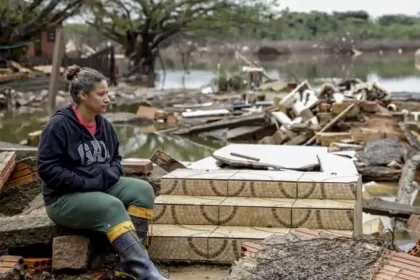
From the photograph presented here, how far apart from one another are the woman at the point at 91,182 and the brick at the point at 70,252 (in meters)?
0.10

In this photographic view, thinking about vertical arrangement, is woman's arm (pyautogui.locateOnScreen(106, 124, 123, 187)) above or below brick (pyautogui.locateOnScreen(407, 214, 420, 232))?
above

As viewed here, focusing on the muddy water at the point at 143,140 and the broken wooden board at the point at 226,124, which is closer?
the muddy water at the point at 143,140

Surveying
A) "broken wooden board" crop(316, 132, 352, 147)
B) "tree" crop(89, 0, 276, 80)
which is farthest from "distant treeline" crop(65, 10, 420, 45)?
"broken wooden board" crop(316, 132, 352, 147)

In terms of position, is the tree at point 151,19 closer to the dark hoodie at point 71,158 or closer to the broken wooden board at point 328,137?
the broken wooden board at point 328,137

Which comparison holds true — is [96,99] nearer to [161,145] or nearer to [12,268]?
[12,268]

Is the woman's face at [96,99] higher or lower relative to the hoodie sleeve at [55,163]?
higher

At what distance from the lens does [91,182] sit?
13.1 feet

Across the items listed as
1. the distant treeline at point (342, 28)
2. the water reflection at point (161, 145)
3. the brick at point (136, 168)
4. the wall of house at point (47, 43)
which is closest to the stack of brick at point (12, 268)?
the brick at point (136, 168)

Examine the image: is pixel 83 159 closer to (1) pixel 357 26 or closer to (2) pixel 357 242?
(2) pixel 357 242

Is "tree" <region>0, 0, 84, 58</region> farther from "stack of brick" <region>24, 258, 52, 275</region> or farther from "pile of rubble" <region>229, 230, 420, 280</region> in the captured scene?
"pile of rubble" <region>229, 230, 420, 280</region>

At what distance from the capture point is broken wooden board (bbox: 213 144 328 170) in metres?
6.13

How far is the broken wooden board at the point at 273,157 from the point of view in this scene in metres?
6.13

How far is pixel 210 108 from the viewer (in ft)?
59.5

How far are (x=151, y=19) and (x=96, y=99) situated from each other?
32263 millimetres
